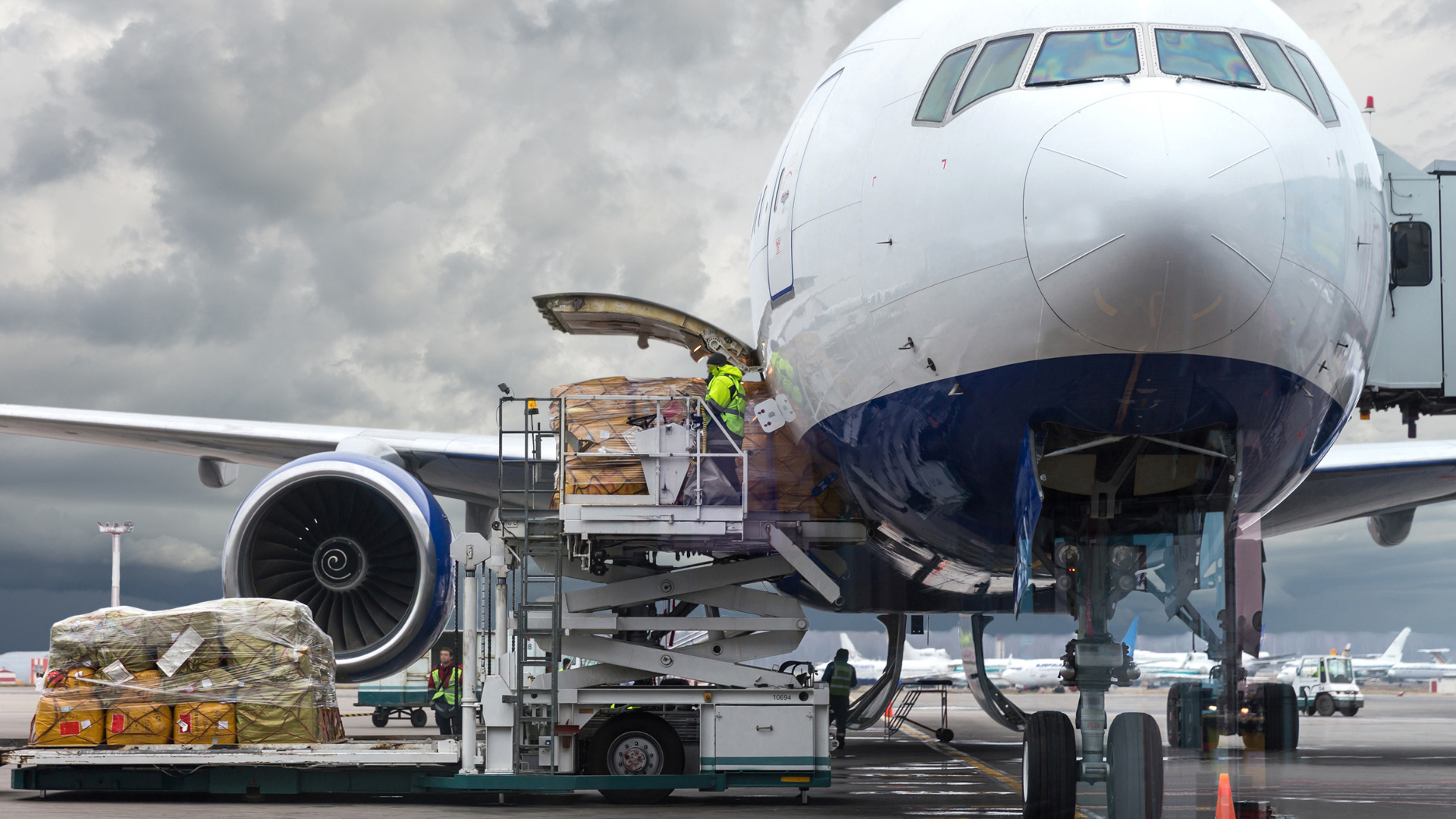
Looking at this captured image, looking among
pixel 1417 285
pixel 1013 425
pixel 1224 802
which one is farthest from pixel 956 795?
pixel 1013 425

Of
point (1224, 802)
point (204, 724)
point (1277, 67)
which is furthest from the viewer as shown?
point (204, 724)

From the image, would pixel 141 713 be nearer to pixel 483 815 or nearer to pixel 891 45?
pixel 483 815

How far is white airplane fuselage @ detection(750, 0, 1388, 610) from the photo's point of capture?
5.55 meters

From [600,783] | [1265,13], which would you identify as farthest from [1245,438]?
[600,783]

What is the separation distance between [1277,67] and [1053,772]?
3743mm

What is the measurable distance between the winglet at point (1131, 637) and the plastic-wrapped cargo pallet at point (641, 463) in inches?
88.5

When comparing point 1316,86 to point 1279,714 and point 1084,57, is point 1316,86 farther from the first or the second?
point 1279,714

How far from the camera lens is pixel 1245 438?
6.39 meters

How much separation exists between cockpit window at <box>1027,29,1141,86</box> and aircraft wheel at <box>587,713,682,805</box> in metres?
5.49

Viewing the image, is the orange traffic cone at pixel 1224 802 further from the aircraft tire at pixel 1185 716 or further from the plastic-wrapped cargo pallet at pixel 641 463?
the plastic-wrapped cargo pallet at pixel 641 463

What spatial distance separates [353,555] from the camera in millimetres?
10820

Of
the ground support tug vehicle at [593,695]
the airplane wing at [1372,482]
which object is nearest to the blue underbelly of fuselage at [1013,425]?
the ground support tug vehicle at [593,695]

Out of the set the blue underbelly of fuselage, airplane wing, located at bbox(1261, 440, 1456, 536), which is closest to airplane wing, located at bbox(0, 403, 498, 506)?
the blue underbelly of fuselage

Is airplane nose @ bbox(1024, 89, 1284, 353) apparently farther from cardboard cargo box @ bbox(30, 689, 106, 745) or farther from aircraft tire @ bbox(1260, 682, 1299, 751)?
cardboard cargo box @ bbox(30, 689, 106, 745)
